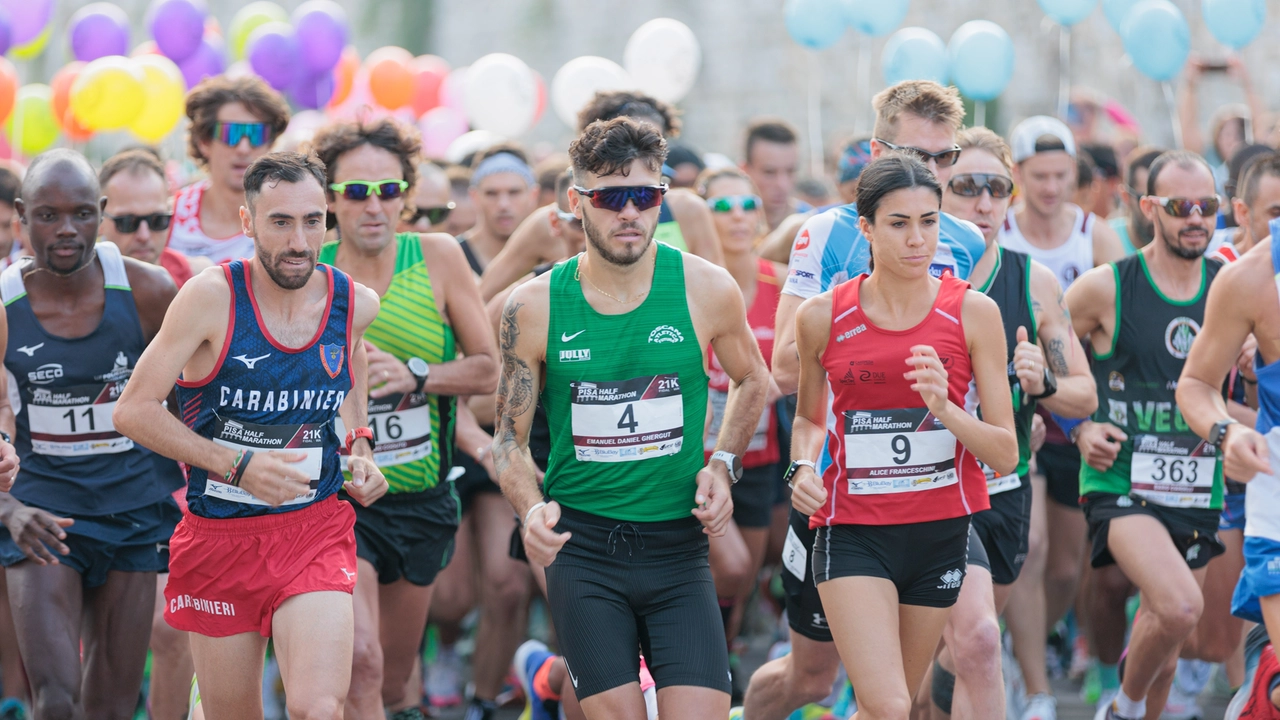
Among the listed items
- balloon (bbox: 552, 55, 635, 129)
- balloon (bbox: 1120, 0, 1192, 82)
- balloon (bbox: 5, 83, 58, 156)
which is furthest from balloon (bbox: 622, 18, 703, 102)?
balloon (bbox: 5, 83, 58, 156)

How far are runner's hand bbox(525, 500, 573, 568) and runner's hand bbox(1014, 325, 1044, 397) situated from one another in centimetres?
163

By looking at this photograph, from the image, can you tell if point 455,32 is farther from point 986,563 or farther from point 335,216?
point 986,563

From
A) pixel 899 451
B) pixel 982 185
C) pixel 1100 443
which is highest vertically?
pixel 982 185

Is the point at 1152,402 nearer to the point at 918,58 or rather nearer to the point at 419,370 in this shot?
the point at 419,370

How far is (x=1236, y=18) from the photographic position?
32.9 feet

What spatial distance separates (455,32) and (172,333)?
19.3m

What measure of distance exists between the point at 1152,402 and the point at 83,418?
13.5 feet

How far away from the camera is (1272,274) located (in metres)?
4.23

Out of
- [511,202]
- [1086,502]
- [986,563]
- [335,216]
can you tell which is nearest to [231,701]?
[335,216]

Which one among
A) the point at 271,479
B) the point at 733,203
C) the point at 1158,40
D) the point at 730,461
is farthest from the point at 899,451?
the point at 1158,40

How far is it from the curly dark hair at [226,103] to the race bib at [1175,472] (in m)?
4.16

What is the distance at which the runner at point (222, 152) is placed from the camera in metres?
6.39

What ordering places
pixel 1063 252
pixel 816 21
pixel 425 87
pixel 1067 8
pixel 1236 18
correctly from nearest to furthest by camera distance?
pixel 1063 252, pixel 1236 18, pixel 1067 8, pixel 816 21, pixel 425 87

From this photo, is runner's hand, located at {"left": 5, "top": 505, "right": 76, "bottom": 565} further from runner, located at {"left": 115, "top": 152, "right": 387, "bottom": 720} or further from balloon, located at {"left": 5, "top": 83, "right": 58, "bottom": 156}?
balloon, located at {"left": 5, "top": 83, "right": 58, "bottom": 156}
